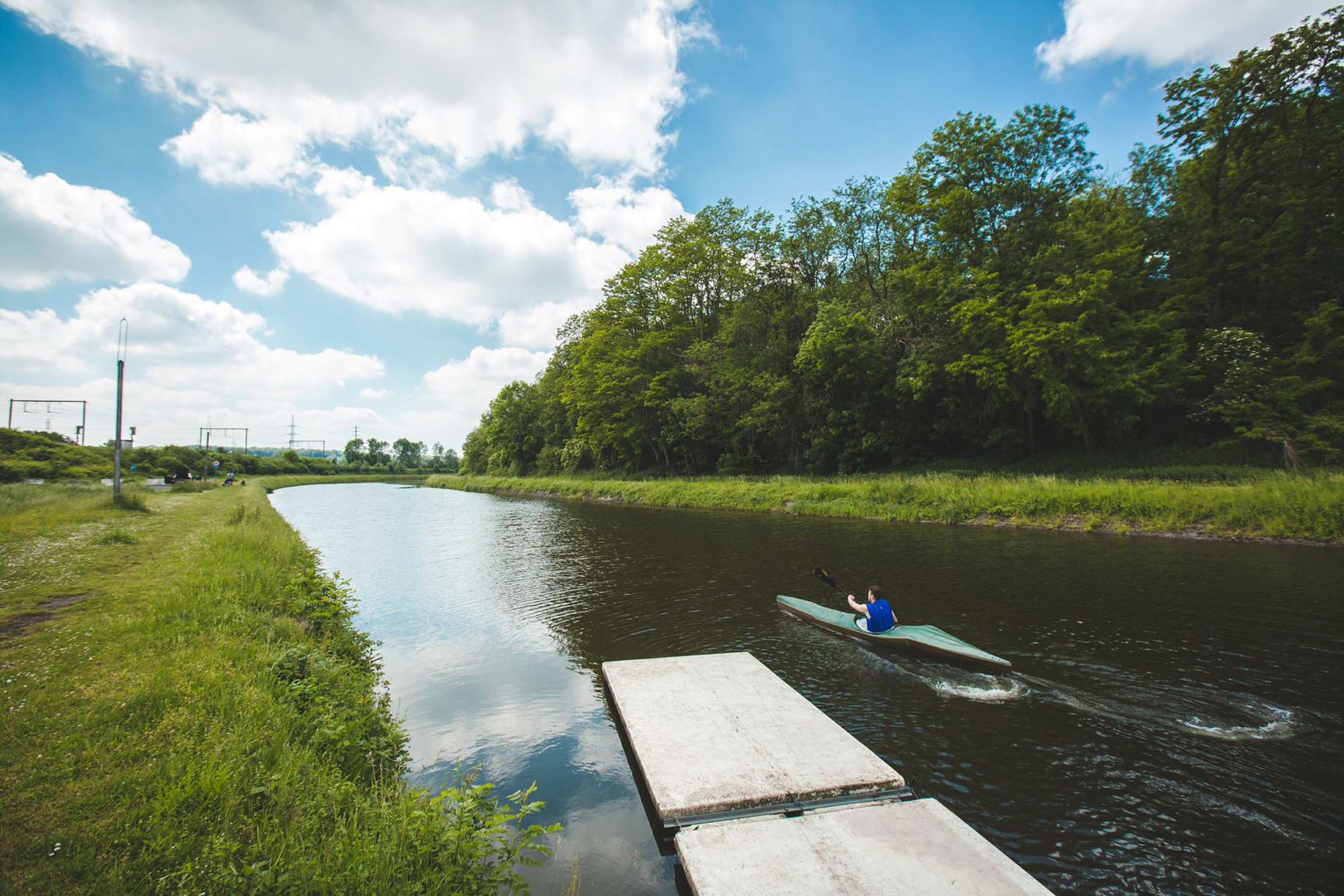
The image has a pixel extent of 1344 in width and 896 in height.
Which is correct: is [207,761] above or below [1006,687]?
above

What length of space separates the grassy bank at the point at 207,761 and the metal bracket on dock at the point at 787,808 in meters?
1.28

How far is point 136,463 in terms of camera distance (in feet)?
197

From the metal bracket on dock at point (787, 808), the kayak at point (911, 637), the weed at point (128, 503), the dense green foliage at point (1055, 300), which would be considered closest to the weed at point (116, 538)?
the weed at point (128, 503)

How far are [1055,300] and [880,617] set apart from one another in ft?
67.5

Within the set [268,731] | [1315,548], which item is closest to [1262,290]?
[1315,548]

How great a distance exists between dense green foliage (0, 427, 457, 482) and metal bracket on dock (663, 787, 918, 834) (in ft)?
170

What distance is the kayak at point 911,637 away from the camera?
7.43m

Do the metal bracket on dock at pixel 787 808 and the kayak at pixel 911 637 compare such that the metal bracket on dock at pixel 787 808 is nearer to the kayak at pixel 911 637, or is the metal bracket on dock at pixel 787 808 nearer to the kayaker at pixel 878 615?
the kayak at pixel 911 637

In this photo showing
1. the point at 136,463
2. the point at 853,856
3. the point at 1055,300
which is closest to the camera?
the point at 853,856

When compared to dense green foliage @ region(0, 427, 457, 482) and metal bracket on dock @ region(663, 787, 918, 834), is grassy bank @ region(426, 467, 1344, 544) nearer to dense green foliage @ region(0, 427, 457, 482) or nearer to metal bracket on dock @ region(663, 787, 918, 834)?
metal bracket on dock @ region(663, 787, 918, 834)

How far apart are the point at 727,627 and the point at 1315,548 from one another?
1596 centimetres

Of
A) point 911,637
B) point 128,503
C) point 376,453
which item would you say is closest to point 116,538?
point 128,503

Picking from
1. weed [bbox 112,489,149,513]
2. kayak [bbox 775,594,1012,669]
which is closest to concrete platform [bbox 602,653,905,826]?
kayak [bbox 775,594,1012,669]

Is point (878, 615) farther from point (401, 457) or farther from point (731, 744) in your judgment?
point (401, 457)
